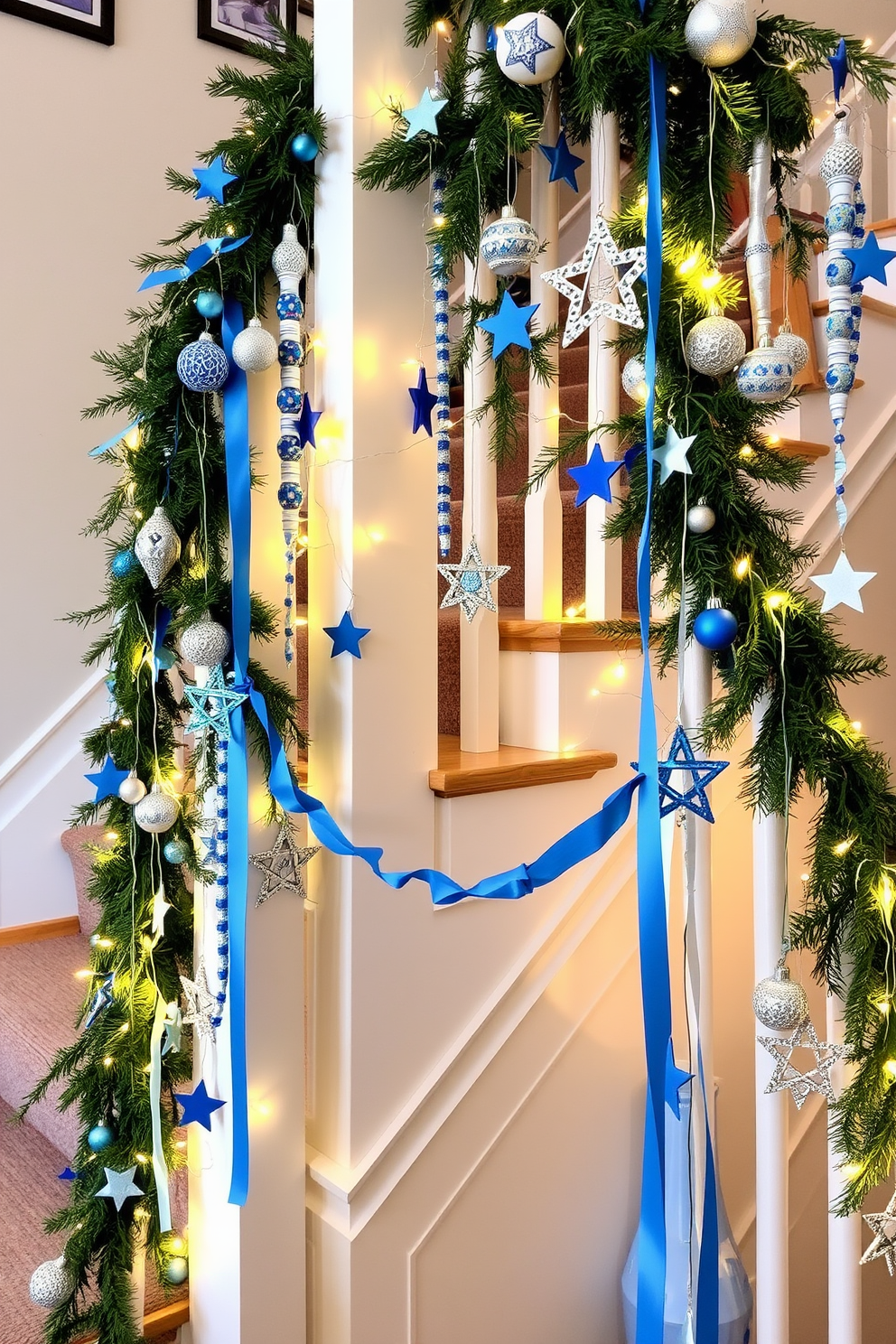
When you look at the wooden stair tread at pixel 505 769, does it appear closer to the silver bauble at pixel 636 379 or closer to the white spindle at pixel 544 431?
the white spindle at pixel 544 431

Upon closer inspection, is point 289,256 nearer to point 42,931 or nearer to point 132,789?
point 132,789

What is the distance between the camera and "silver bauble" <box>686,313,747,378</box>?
91 cm

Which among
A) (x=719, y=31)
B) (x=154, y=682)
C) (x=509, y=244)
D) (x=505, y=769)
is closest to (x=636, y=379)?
(x=509, y=244)

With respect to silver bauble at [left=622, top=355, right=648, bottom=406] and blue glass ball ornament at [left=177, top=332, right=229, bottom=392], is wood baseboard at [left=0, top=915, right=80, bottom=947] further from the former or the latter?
silver bauble at [left=622, top=355, right=648, bottom=406]

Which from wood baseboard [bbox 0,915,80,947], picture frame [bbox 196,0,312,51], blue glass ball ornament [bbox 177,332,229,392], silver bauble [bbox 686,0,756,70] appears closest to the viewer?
silver bauble [bbox 686,0,756,70]

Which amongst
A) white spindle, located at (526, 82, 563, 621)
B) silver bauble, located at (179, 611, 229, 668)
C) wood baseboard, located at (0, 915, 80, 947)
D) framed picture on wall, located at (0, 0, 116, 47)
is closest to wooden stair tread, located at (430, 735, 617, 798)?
white spindle, located at (526, 82, 563, 621)

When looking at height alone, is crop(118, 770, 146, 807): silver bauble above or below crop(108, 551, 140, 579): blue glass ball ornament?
below

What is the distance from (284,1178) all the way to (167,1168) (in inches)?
5.7

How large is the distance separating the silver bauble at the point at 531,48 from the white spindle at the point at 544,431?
169 mm

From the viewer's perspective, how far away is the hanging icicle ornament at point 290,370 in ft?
3.73

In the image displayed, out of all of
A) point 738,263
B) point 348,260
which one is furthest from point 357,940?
point 738,263

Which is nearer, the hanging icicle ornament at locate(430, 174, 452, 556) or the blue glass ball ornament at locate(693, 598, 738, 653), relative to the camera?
the blue glass ball ornament at locate(693, 598, 738, 653)

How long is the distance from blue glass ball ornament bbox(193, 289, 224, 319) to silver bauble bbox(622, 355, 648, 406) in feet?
1.54

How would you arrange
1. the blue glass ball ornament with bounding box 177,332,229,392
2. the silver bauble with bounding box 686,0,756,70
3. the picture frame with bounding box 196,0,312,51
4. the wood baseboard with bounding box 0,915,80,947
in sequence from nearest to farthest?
1. the silver bauble with bounding box 686,0,756,70
2. the blue glass ball ornament with bounding box 177,332,229,392
3. the wood baseboard with bounding box 0,915,80,947
4. the picture frame with bounding box 196,0,312,51
